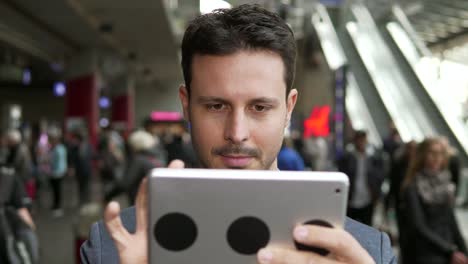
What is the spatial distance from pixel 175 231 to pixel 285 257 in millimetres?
184

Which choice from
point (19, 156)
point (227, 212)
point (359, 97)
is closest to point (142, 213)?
point (227, 212)

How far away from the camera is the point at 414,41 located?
13414 mm

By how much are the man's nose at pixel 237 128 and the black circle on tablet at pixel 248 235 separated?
299 millimetres

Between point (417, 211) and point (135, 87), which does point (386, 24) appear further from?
point (135, 87)

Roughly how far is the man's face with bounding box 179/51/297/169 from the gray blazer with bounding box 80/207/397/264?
263 mm

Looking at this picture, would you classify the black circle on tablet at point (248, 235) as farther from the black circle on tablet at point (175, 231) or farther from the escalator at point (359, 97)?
the escalator at point (359, 97)

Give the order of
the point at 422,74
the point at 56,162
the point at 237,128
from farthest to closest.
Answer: the point at 422,74, the point at 56,162, the point at 237,128

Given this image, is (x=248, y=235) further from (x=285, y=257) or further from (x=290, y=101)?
(x=290, y=101)

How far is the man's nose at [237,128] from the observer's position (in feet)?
3.92

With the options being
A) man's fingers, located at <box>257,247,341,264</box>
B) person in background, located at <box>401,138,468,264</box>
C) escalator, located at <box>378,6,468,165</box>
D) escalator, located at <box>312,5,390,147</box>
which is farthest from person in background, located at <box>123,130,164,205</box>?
escalator, located at <box>378,6,468,165</box>

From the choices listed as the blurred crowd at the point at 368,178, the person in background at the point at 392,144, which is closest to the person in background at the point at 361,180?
the blurred crowd at the point at 368,178

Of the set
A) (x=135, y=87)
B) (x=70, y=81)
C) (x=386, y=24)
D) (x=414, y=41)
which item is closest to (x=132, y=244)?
(x=414, y=41)

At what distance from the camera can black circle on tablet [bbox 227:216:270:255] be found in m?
0.92

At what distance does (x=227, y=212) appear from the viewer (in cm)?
92
